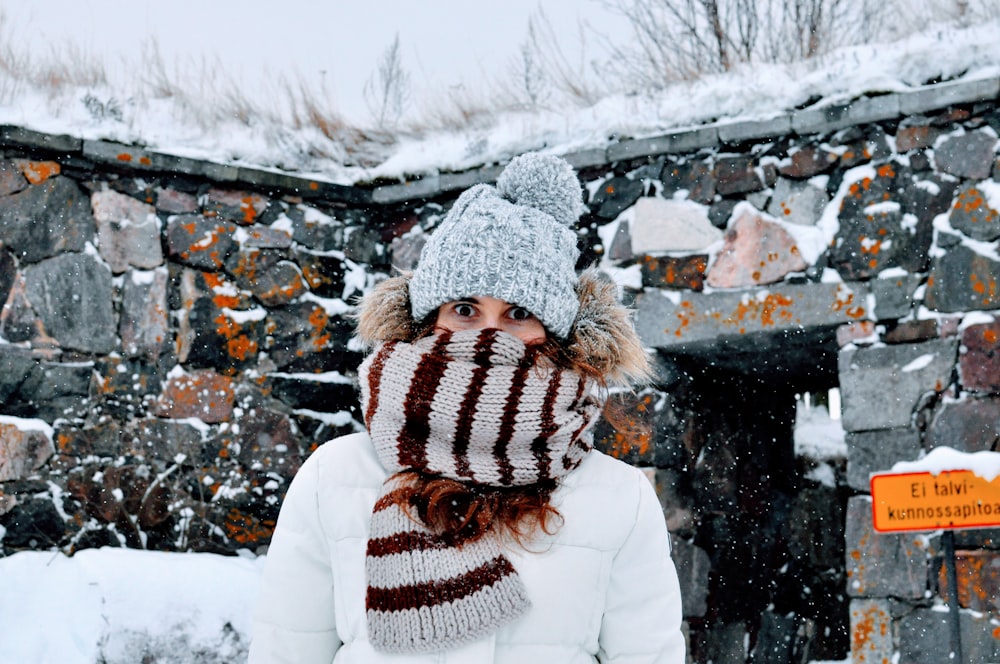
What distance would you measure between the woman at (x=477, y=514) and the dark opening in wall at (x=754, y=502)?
82.5 inches

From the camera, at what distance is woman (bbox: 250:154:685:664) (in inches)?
53.6

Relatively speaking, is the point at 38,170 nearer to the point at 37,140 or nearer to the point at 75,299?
the point at 37,140

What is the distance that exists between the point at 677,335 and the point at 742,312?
0.27 m

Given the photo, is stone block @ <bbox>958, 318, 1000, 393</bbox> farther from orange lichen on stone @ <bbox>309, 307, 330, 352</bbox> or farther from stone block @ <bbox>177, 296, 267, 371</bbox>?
stone block @ <bbox>177, 296, 267, 371</bbox>

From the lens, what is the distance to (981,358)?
302 centimetres

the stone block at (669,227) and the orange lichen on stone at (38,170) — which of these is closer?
the stone block at (669,227)

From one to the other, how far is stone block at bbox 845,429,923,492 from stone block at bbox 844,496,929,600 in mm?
79

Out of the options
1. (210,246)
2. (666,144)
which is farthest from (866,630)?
(210,246)

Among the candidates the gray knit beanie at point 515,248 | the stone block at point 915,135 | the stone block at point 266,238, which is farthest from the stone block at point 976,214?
the stone block at point 266,238

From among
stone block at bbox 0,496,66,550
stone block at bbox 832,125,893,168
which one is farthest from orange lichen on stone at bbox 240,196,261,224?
stone block at bbox 832,125,893,168

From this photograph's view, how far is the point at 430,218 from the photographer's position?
4.18 metres

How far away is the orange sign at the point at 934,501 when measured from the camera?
2.44 meters

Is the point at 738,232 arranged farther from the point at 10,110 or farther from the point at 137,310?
the point at 10,110

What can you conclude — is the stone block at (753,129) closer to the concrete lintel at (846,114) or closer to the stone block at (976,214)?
the concrete lintel at (846,114)
